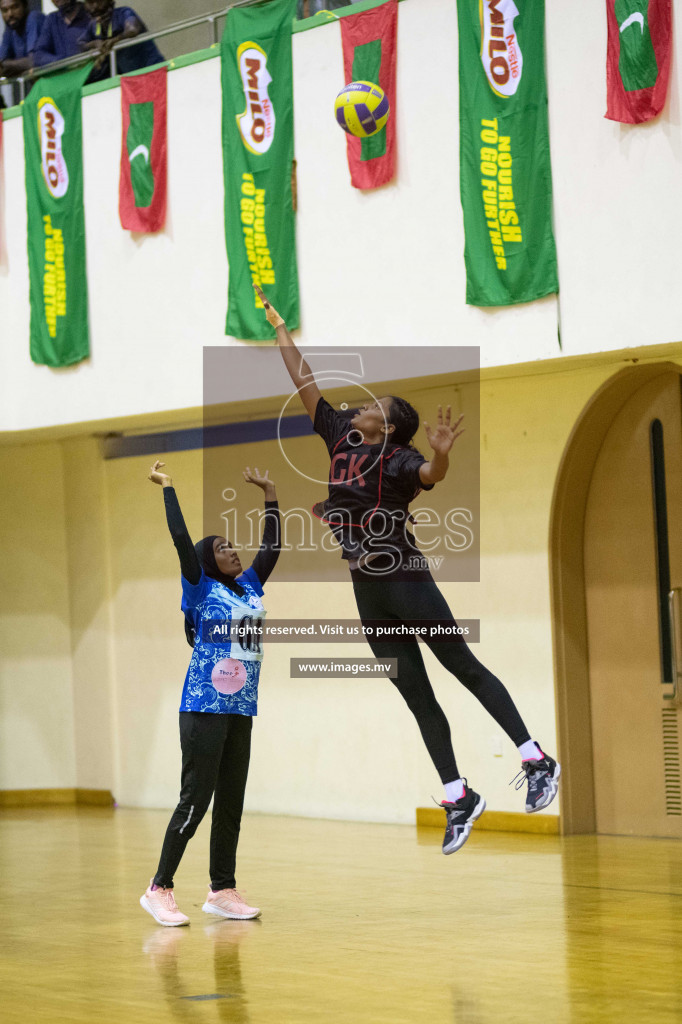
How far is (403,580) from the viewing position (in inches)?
231

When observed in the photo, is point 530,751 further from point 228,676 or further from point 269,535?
point 269,535

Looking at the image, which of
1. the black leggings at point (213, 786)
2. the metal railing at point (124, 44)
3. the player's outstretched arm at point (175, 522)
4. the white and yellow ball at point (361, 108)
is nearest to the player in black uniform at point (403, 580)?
the player's outstretched arm at point (175, 522)

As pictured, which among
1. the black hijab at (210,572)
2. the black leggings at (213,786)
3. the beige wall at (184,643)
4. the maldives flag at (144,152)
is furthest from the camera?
the maldives flag at (144,152)

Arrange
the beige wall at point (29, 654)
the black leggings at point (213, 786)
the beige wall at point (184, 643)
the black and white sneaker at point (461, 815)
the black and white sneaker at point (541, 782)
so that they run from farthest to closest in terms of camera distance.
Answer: the beige wall at point (29, 654) → the beige wall at point (184, 643) → the black leggings at point (213, 786) → the black and white sneaker at point (461, 815) → the black and white sneaker at point (541, 782)

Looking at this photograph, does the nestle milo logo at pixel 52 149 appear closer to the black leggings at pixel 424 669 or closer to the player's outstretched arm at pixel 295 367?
the player's outstretched arm at pixel 295 367

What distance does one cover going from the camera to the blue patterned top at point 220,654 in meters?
6.73

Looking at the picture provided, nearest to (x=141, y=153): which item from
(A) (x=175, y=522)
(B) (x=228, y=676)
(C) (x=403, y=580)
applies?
(A) (x=175, y=522)

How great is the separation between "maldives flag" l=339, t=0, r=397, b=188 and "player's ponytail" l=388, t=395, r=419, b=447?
338 centimetres

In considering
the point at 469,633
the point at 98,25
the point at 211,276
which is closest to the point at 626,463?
the point at 469,633

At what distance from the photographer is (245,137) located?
9.65 m

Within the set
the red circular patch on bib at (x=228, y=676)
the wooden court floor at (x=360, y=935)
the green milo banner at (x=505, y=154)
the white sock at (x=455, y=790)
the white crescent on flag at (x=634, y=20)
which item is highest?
the white crescent on flag at (x=634, y=20)

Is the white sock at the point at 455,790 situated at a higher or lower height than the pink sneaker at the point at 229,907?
higher

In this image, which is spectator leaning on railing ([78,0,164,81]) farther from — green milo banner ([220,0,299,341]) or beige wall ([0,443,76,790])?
beige wall ([0,443,76,790])

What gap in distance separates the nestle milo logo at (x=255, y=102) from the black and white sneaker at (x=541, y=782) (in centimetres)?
539
